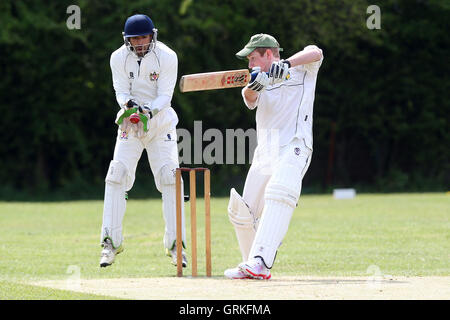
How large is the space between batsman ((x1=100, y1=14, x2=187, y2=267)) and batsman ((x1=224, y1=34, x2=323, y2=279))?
84 centimetres

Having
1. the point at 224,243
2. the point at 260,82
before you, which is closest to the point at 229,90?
the point at 224,243

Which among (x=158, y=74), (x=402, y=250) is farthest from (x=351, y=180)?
(x=158, y=74)

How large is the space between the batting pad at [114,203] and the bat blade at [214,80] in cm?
125

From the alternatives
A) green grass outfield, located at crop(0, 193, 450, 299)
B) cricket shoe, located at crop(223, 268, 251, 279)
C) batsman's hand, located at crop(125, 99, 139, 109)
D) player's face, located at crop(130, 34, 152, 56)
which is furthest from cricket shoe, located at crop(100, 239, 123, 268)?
player's face, located at crop(130, 34, 152, 56)

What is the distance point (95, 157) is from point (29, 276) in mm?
14548

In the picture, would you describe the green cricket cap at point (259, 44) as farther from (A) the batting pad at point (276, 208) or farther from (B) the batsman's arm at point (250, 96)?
(A) the batting pad at point (276, 208)

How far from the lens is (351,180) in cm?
2411

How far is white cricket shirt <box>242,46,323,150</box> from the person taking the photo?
7004 mm

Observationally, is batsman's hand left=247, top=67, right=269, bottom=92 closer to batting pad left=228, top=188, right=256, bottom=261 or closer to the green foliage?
batting pad left=228, top=188, right=256, bottom=261

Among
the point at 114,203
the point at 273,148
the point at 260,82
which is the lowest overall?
the point at 114,203

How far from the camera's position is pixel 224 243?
37.0ft

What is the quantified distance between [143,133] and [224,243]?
13.1ft

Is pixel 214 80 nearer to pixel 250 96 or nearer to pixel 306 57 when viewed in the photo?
pixel 250 96
